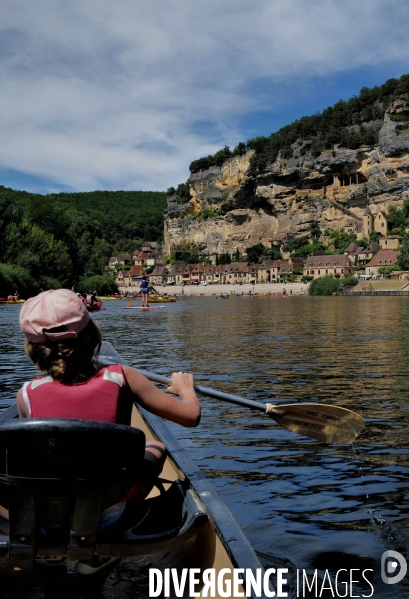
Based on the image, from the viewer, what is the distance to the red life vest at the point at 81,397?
7.47 ft

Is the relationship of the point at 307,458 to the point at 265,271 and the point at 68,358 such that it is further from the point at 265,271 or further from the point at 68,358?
the point at 265,271

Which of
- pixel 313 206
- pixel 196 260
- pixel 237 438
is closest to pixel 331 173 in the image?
pixel 313 206

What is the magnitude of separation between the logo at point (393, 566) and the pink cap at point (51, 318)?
2405 mm

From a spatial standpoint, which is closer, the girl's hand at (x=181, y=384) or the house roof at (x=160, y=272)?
the girl's hand at (x=181, y=384)

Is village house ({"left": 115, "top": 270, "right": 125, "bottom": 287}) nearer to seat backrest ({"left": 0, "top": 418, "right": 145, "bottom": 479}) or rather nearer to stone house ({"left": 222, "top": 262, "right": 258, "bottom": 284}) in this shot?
stone house ({"left": 222, "top": 262, "right": 258, "bottom": 284})

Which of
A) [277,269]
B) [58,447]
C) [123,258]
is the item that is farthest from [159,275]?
[58,447]

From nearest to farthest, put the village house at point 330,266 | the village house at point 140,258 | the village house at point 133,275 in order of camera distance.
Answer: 1. the village house at point 330,266
2. the village house at point 133,275
3. the village house at point 140,258

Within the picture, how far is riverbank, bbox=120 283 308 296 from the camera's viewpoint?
98881 millimetres

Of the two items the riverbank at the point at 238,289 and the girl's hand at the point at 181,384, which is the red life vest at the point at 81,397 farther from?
the riverbank at the point at 238,289

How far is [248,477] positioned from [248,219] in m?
124

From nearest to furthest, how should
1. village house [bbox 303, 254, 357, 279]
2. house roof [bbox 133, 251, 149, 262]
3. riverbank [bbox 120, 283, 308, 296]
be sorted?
village house [bbox 303, 254, 357, 279] < riverbank [bbox 120, 283, 308, 296] < house roof [bbox 133, 251, 149, 262]

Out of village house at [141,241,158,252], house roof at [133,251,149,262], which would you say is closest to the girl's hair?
house roof at [133,251,149,262]

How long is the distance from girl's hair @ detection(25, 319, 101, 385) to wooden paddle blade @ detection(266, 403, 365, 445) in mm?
1546

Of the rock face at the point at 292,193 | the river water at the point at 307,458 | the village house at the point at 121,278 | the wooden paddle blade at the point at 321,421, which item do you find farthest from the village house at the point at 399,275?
the wooden paddle blade at the point at 321,421
